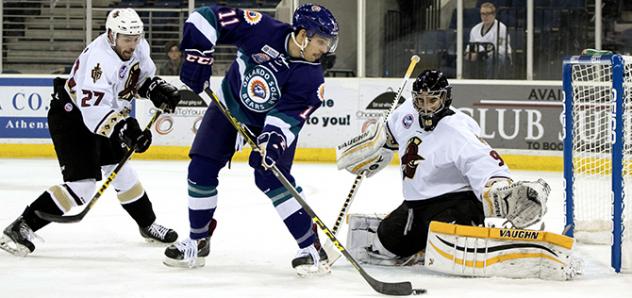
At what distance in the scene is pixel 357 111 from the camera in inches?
348

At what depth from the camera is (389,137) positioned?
4.29 meters

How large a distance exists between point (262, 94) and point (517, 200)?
0.96 meters

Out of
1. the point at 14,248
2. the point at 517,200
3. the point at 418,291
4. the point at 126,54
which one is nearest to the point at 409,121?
the point at 517,200

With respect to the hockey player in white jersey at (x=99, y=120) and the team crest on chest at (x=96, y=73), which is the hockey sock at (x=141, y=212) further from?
the team crest on chest at (x=96, y=73)

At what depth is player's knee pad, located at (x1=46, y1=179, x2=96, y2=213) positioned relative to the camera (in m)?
4.43

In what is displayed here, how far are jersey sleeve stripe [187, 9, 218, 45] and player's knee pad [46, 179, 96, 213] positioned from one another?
3.02 feet

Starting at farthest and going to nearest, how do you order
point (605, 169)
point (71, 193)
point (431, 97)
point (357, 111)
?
point (357, 111) → point (605, 169) → point (71, 193) → point (431, 97)

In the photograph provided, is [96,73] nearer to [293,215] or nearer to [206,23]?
[206,23]

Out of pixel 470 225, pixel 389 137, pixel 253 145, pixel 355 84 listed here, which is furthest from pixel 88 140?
pixel 355 84

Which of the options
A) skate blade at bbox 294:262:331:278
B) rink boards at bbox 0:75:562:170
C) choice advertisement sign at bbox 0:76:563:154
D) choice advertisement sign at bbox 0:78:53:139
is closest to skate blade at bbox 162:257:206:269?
skate blade at bbox 294:262:331:278

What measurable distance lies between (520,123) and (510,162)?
1.01 feet

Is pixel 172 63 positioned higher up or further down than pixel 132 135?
higher up

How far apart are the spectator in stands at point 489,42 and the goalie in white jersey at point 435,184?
4724mm

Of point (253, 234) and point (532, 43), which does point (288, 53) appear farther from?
point (532, 43)
